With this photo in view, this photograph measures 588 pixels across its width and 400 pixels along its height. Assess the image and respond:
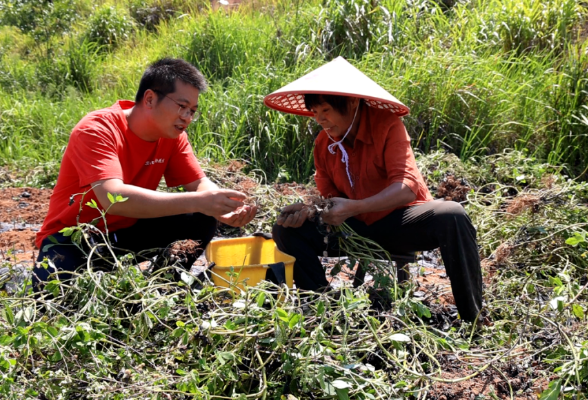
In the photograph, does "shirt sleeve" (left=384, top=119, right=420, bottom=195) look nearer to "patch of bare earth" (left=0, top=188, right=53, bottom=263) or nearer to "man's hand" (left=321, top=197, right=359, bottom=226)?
"man's hand" (left=321, top=197, right=359, bottom=226)

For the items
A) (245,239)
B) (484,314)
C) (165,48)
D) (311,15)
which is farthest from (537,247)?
(165,48)

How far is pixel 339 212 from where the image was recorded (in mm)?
2969

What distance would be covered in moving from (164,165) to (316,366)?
5.63 feet

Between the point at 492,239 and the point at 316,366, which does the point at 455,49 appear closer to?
the point at 492,239

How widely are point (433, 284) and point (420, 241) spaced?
44cm

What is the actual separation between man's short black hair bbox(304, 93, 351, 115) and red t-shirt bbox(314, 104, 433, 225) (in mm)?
104

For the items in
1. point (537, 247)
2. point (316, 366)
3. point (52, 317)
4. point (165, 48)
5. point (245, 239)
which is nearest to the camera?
point (316, 366)

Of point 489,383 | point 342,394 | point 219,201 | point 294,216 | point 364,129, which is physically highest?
point 364,129

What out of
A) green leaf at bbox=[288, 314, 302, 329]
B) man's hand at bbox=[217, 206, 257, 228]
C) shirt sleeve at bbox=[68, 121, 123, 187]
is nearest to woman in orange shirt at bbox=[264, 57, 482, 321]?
man's hand at bbox=[217, 206, 257, 228]

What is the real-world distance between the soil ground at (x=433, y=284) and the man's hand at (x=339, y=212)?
0.28m

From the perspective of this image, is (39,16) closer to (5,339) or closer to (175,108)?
(175,108)

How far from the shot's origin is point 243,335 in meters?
2.28

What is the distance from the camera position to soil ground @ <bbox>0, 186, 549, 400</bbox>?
248 cm

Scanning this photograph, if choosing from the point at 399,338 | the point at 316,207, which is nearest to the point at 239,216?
the point at 316,207
